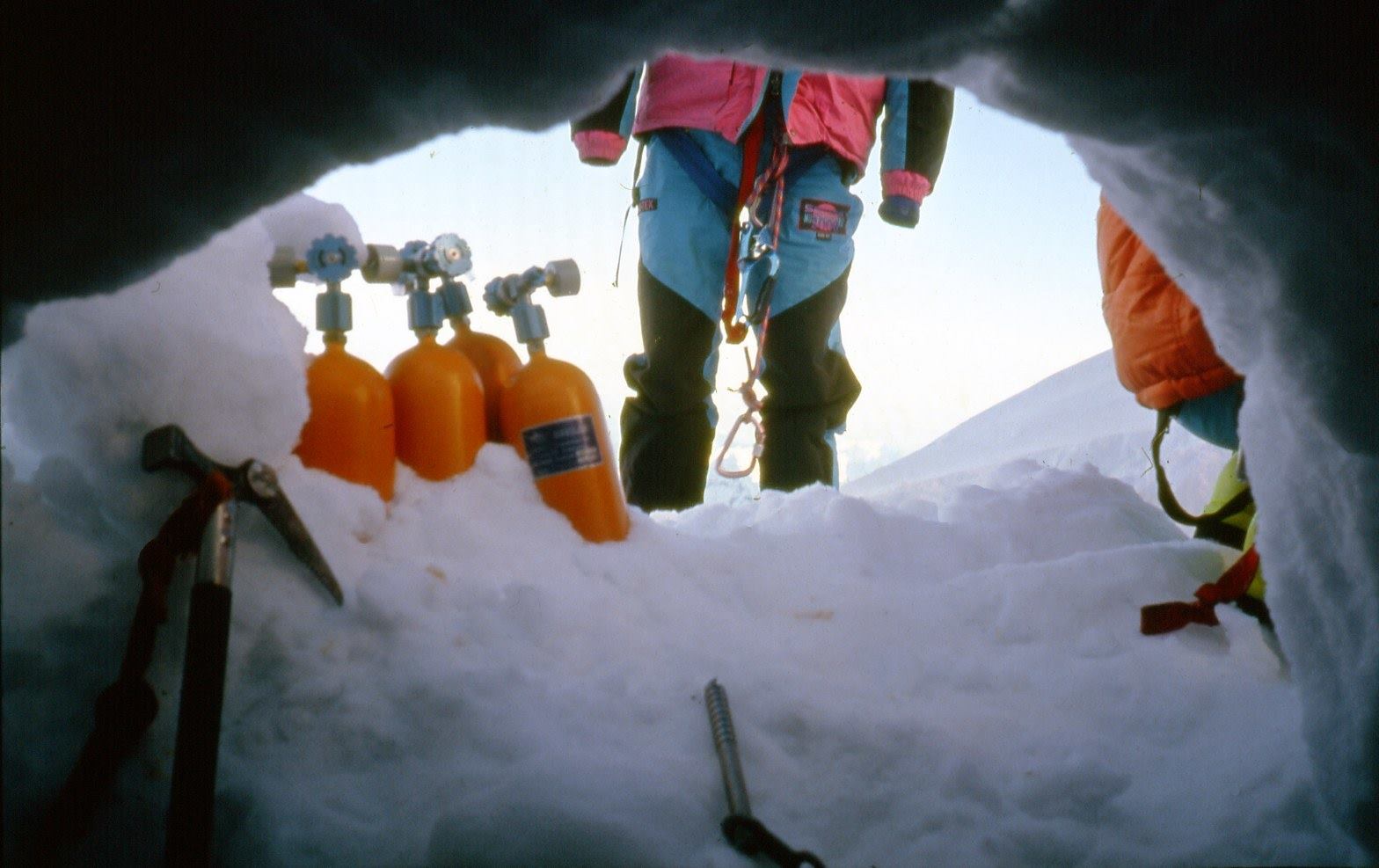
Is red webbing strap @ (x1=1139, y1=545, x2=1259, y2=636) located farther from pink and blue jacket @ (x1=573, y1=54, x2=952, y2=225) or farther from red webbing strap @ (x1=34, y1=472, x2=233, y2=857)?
pink and blue jacket @ (x1=573, y1=54, x2=952, y2=225)

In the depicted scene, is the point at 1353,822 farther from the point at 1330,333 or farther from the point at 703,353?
the point at 703,353

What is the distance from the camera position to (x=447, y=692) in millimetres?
918

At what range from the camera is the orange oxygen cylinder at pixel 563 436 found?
141cm

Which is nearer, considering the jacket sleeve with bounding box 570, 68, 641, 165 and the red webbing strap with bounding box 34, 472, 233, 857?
the red webbing strap with bounding box 34, 472, 233, 857

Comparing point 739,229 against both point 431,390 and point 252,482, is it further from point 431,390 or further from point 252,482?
point 252,482

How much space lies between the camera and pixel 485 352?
1.54 metres

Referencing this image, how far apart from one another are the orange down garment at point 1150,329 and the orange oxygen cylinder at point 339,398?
1.55 metres

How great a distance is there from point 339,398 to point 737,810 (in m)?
0.87

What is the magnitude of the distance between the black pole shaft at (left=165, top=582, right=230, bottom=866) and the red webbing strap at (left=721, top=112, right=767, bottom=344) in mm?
1883

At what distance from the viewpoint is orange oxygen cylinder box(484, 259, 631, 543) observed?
4.61 ft

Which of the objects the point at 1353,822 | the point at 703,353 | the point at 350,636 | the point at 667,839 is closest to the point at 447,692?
the point at 350,636

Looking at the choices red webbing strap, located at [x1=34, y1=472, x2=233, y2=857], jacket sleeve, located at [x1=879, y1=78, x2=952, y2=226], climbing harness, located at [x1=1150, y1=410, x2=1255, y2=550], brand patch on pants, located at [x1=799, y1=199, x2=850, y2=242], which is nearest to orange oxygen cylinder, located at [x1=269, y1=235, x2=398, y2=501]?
red webbing strap, located at [x1=34, y1=472, x2=233, y2=857]

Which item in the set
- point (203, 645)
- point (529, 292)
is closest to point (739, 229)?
point (529, 292)

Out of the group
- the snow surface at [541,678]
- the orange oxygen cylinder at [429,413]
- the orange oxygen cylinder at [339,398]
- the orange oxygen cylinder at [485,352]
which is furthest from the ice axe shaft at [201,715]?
the orange oxygen cylinder at [485,352]
